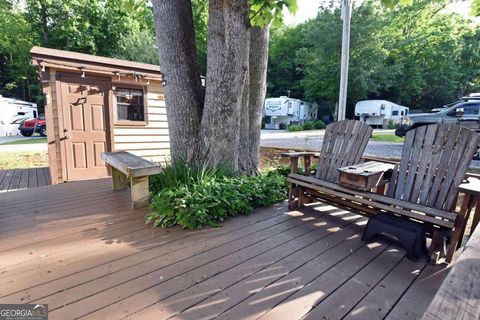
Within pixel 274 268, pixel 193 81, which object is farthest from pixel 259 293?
pixel 193 81

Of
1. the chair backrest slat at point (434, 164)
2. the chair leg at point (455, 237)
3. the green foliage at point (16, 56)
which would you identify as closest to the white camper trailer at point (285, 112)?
the green foliage at point (16, 56)

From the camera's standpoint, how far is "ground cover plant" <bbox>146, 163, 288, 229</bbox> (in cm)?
258

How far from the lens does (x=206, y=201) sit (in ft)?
8.81

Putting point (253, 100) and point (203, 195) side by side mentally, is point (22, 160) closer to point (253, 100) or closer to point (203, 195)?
point (253, 100)

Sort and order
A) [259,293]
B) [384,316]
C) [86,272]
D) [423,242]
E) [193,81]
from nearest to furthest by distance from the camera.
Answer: [384,316] < [259,293] < [86,272] < [423,242] < [193,81]

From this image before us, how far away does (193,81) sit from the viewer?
3479mm

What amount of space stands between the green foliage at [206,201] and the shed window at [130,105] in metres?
3.22

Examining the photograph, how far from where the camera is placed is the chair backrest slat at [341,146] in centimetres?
281

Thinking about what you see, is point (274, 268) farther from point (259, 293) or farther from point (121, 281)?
point (121, 281)

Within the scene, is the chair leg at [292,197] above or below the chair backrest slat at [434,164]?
below

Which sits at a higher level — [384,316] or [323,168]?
[323,168]

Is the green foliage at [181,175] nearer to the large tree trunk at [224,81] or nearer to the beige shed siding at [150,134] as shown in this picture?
the large tree trunk at [224,81]

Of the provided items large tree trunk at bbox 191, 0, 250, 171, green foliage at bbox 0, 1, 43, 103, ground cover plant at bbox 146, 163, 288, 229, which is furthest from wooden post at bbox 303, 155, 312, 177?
green foliage at bbox 0, 1, 43, 103

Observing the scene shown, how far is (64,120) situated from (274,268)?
14.8 ft
